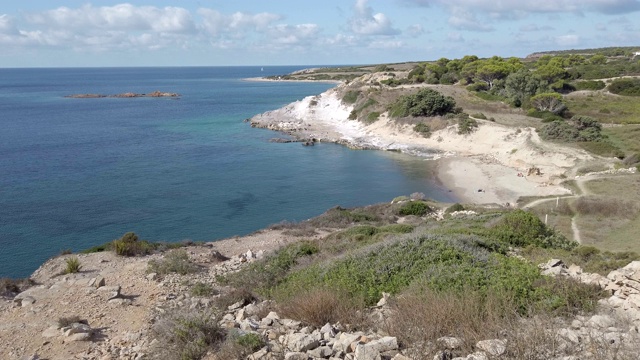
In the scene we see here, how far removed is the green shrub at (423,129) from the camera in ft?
195

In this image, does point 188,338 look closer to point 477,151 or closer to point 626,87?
point 477,151

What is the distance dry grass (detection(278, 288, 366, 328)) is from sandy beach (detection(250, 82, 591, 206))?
26254 millimetres

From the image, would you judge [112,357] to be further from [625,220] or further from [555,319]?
[625,220]

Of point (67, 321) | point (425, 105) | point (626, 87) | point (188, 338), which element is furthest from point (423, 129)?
point (188, 338)

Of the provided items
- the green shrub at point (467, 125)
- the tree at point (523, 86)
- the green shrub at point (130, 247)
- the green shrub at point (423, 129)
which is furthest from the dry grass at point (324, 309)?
the tree at point (523, 86)

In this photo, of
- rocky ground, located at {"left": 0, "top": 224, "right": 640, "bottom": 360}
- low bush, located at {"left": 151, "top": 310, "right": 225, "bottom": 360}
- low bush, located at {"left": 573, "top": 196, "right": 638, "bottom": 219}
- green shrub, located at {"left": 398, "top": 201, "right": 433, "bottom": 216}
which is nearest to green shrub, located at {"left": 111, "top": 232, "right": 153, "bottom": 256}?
rocky ground, located at {"left": 0, "top": 224, "right": 640, "bottom": 360}

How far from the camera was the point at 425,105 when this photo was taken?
6241 cm

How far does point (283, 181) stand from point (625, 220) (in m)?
26.8

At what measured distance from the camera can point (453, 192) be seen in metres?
39.4

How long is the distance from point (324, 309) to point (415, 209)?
2119cm

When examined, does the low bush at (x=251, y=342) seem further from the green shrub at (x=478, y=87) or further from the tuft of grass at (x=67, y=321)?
the green shrub at (x=478, y=87)

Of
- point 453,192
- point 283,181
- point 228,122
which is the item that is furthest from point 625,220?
point 228,122

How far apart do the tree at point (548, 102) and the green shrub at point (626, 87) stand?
14171mm

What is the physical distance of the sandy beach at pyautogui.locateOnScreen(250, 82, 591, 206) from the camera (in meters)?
39.0
